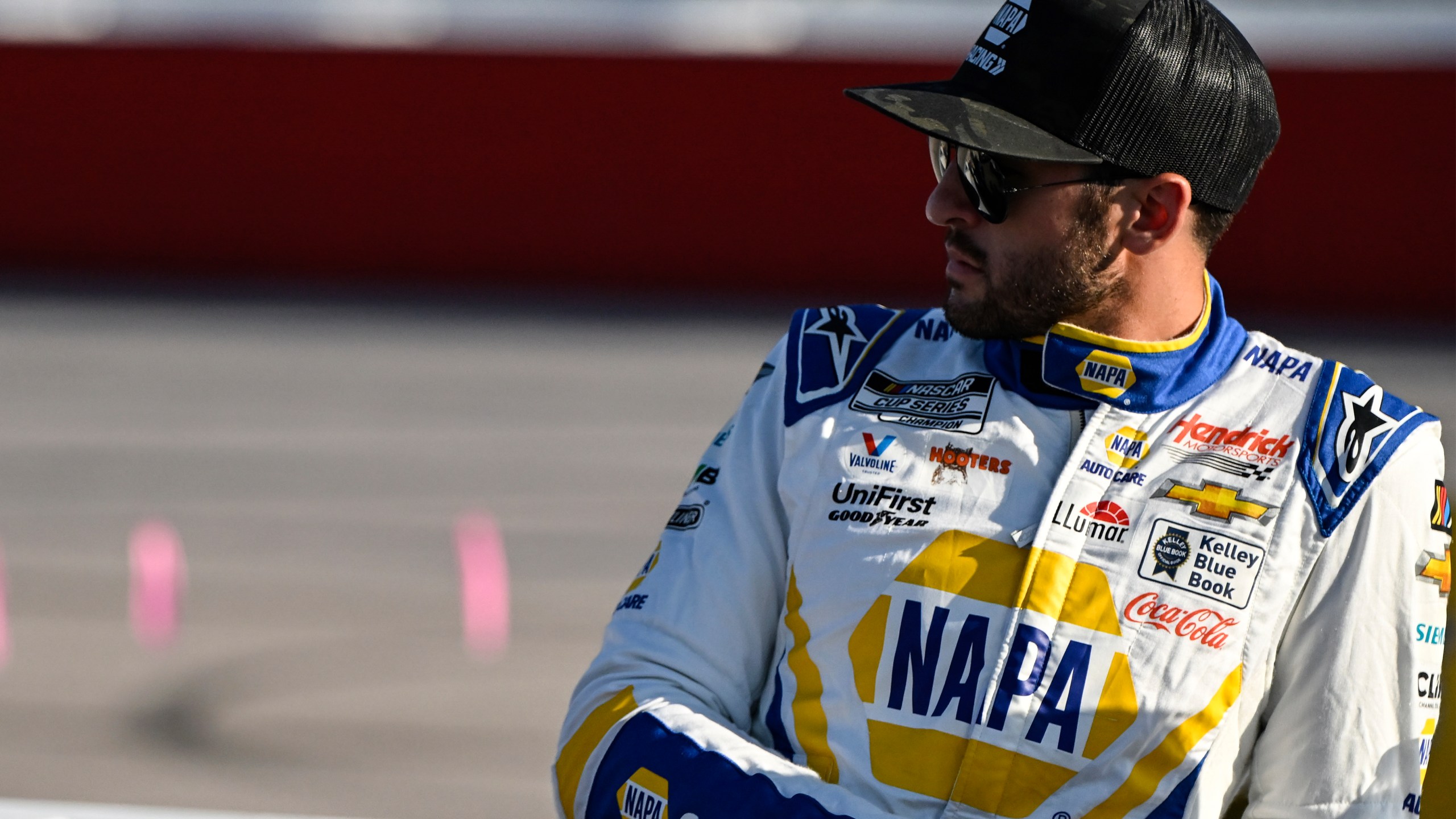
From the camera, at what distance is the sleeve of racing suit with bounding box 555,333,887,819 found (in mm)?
1715

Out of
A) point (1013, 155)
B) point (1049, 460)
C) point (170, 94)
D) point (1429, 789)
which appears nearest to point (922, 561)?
point (1049, 460)

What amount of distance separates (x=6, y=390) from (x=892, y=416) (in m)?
6.53

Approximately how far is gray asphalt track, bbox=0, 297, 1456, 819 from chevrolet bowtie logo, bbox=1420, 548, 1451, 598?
7.74ft

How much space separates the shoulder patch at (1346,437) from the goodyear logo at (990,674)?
267 millimetres

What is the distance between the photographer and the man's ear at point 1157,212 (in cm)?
190

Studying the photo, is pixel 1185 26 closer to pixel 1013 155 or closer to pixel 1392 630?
pixel 1013 155

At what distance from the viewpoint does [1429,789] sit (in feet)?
5.96

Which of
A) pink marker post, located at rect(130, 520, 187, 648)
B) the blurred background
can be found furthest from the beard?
the blurred background

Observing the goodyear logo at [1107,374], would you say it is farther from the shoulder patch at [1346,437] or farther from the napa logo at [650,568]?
the napa logo at [650,568]

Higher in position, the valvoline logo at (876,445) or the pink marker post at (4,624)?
the pink marker post at (4,624)

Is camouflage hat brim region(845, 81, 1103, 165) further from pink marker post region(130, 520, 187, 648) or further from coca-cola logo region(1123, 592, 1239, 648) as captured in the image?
pink marker post region(130, 520, 187, 648)

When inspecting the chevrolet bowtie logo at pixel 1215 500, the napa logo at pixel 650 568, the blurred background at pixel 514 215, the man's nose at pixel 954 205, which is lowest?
the chevrolet bowtie logo at pixel 1215 500

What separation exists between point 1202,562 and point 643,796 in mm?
683

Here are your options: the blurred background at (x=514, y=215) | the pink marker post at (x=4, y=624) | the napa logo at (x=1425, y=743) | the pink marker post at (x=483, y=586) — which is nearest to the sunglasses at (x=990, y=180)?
the napa logo at (x=1425, y=743)
